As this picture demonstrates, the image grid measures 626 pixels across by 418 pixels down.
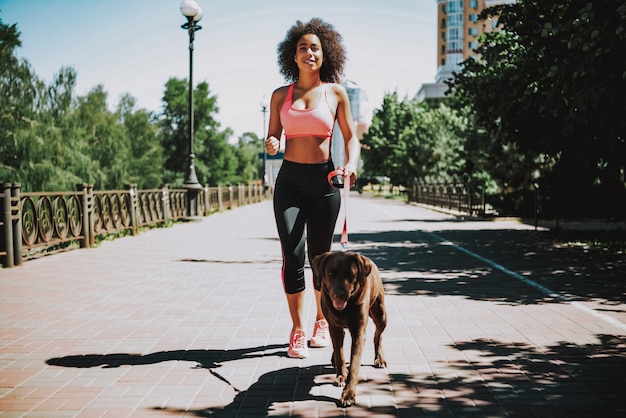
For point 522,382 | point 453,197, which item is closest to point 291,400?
point 522,382

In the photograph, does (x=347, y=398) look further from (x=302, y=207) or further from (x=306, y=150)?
(x=306, y=150)

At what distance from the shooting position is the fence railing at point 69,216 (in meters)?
10.0

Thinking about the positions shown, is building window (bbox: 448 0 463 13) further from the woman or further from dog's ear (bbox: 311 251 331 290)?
dog's ear (bbox: 311 251 331 290)

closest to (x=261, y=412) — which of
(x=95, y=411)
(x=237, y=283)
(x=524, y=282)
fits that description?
(x=95, y=411)

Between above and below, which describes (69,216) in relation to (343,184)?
below

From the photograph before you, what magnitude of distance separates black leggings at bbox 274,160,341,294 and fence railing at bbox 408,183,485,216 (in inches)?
852

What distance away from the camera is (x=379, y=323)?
426cm

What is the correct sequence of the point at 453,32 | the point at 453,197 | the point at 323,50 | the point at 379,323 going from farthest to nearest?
the point at 453,32, the point at 453,197, the point at 323,50, the point at 379,323

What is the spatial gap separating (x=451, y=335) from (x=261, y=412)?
7.82 ft

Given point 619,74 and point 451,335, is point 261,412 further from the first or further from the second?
point 619,74

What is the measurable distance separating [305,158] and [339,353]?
56.4 inches

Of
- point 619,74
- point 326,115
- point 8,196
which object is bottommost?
point 8,196

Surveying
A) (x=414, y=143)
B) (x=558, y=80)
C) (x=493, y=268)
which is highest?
(x=414, y=143)

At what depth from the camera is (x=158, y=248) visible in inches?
523
